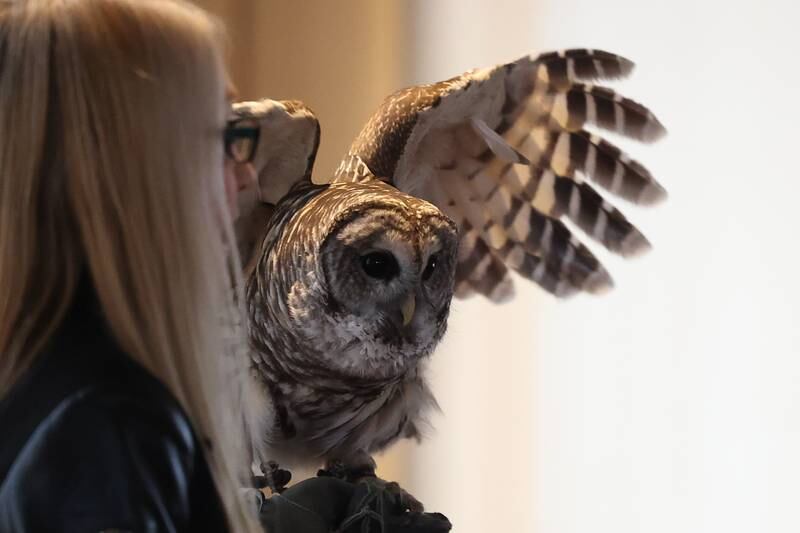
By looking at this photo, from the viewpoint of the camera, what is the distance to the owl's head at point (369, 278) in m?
0.88

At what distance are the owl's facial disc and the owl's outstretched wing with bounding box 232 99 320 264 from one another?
17 cm

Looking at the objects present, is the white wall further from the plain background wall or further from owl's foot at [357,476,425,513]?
owl's foot at [357,476,425,513]

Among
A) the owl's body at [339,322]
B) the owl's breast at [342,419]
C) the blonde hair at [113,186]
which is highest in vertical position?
the blonde hair at [113,186]

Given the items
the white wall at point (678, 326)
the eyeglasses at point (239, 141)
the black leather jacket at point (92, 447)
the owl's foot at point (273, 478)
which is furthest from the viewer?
the white wall at point (678, 326)

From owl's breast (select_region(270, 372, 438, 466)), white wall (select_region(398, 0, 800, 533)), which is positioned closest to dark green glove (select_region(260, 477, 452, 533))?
owl's breast (select_region(270, 372, 438, 466))

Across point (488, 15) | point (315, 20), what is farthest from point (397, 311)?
point (315, 20)

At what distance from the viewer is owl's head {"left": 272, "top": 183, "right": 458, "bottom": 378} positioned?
2.90ft

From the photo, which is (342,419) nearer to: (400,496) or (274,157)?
(400,496)

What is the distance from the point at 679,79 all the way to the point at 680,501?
1.66ft

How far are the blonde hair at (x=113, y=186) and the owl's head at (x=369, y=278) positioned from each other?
1.16 feet

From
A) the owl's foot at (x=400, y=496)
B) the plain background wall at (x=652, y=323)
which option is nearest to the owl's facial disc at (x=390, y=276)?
the owl's foot at (x=400, y=496)

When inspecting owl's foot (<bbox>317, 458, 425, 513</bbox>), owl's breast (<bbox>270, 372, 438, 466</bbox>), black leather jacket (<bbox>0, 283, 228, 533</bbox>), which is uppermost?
black leather jacket (<bbox>0, 283, 228, 533</bbox>)

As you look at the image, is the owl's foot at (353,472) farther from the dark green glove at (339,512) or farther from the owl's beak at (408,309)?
the owl's beak at (408,309)

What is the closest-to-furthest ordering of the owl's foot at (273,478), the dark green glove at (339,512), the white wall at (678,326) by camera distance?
the dark green glove at (339,512) → the owl's foot at (273,478) → the white wall at (678,326)
